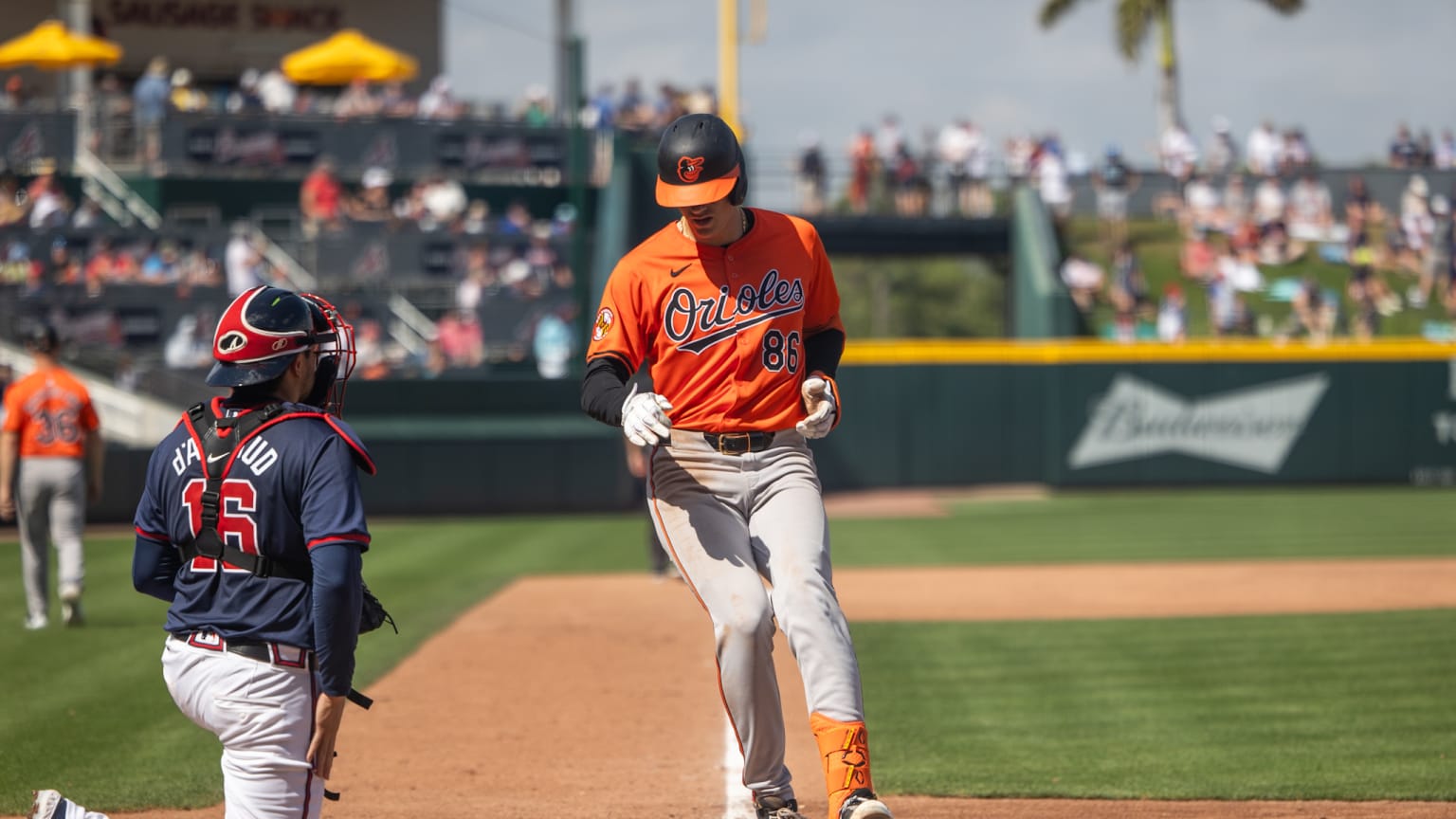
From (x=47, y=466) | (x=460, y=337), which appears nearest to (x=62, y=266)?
(x=460, y=337)

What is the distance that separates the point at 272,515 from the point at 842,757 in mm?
1806

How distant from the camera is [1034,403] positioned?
2445 centimetres

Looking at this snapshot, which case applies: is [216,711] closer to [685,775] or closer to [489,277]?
[685,775]

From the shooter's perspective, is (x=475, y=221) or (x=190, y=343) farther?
(x=475, y=221)

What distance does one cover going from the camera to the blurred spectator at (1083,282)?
90.9 feet

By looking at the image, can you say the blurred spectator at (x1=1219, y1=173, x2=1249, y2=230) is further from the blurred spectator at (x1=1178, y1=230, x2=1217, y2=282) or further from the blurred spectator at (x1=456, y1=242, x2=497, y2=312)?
the blurred spectator at (x1=456, y1=242, x2=497, y2=312)

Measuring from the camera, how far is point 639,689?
8.55 m

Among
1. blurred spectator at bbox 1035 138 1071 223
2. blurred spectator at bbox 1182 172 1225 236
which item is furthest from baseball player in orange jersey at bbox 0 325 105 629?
blurred spectator at bbox 1182 172 1225 236

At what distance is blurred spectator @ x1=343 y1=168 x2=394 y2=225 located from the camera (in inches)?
960

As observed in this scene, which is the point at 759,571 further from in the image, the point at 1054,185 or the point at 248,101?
the point at 1054,185

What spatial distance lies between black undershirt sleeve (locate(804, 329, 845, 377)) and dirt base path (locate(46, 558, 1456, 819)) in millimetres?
1707

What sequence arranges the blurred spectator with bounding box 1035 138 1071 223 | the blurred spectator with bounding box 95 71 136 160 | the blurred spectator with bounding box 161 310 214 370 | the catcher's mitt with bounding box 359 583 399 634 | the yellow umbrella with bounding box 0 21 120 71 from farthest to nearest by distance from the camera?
the blurred spectator with bounding box 1035 138 1071 223, the blurred spectator with bounding box 95 71 136 160, the yellow umbrella with bounding box 0 21 120 71, the blurred spectator with bounding box 161 310 214 370, the catcher's mitt with bounding box 359 583 399 634

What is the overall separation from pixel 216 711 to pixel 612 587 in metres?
9.60

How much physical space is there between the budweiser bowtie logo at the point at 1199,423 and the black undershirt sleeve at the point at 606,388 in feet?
66.0
